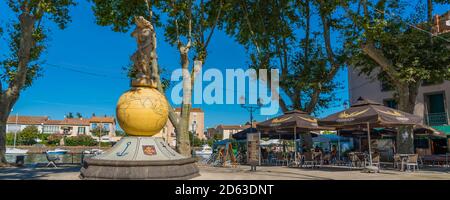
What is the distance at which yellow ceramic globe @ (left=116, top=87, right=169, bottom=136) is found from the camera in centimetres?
1056

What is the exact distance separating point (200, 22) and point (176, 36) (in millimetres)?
1526

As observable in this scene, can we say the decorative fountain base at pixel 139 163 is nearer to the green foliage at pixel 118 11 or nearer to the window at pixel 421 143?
the green foliage at pixel 118 11

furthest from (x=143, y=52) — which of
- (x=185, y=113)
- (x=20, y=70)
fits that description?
(x=20, y=70)

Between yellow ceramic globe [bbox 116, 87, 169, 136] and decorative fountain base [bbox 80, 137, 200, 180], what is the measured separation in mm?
310

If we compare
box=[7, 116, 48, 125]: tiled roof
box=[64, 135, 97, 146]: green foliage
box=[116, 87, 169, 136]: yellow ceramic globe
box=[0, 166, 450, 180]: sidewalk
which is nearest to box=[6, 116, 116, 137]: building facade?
box=[7, 116, 48, 125]: tiled roof

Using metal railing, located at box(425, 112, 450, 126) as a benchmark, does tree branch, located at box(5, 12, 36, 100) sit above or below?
above

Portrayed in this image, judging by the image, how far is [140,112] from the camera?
10523mm

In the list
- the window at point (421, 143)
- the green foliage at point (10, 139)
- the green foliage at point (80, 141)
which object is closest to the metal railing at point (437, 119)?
the window at point (421, 143)


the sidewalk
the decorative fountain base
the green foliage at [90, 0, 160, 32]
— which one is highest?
the green foliage at [90, 0, 160, 32]

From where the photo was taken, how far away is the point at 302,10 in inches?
881

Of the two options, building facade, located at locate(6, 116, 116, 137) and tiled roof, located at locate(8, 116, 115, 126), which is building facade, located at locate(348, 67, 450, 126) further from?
tiled roof, located at locate(8, 116, 115, 126)

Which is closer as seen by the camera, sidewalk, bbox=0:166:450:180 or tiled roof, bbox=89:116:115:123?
sidewalk, bbox=0:166:450:180

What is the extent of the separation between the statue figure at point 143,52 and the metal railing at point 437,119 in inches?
890
